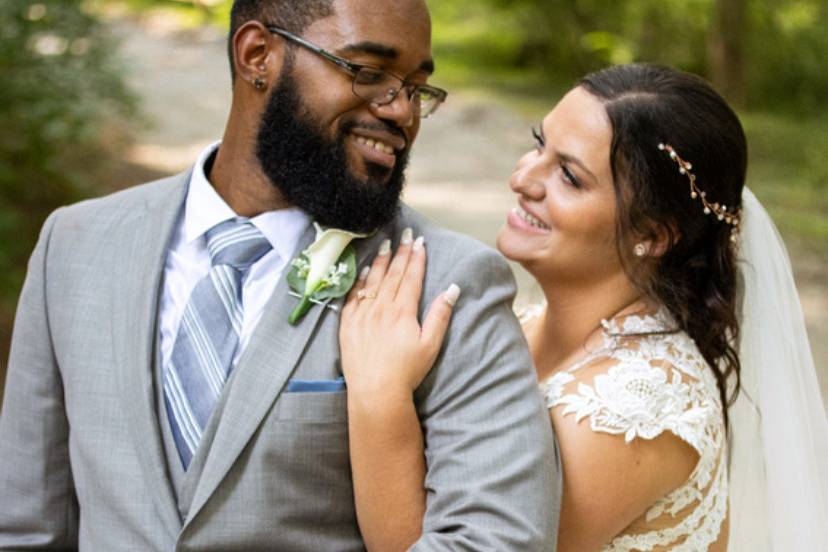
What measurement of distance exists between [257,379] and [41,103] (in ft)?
12.5

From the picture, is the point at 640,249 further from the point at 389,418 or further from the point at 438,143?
the point at 438,143

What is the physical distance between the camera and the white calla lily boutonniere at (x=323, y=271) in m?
2.43

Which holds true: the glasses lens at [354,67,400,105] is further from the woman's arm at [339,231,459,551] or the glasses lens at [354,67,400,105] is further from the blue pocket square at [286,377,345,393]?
the blue pocket square at [286,377,345,393]

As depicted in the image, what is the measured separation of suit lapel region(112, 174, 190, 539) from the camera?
2.37m

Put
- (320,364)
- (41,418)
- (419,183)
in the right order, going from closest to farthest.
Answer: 1. (320,364)
2. (41,418)
3. (419,183)

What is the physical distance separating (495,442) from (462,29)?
61.1 feet

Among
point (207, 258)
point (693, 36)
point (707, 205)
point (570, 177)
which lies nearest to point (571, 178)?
point (570, 177)

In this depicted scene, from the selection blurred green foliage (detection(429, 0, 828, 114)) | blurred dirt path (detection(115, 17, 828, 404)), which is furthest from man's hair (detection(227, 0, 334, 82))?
blurred green foliage (detection(429, 0, 828, 114))

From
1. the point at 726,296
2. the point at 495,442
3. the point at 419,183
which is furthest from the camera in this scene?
the point at 419,183

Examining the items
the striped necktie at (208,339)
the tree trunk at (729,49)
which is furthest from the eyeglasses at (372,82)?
the tree trunk at (729,49)

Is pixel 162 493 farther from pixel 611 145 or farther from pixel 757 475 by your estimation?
pixel 757 475

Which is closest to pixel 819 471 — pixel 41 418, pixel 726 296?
pixel 726 296

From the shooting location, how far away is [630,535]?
2.75 metres

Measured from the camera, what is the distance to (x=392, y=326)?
7.85ft
